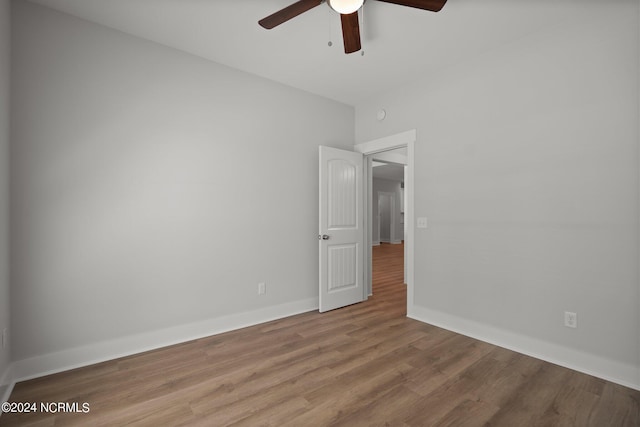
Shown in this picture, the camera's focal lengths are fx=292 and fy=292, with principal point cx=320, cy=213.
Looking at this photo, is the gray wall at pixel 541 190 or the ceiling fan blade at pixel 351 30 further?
the gray wall at pixel 541 190

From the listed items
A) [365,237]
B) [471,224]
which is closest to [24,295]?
[365,237]

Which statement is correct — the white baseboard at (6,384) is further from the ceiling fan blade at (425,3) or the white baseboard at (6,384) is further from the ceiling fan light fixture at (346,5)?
the ceiling fan blade at (425,3)

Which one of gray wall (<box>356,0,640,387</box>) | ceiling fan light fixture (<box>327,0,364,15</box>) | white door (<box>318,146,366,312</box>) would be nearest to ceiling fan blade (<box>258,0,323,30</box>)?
ceiling fan light fixture (<box>327,0,364,15</box>)

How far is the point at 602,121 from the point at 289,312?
133 inches

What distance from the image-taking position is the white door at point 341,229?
3643 mm

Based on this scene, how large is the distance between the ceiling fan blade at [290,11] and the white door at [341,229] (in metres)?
1.70

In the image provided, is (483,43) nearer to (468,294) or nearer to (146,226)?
(468,294)

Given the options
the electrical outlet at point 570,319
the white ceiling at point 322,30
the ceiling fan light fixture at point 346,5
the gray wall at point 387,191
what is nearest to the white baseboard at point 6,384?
the white ceiling at point 322,30

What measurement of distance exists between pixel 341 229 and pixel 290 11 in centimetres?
247

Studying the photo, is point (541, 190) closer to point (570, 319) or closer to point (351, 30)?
point (570, 319)

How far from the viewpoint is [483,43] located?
2.68 metres

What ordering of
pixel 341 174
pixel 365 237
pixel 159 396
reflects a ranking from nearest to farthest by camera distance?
1. pixel 159 396
2. pixel 341 174
3. pixel 365 237

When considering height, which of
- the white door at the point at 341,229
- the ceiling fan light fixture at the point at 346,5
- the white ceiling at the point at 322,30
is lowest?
the white door at the point at 341,229

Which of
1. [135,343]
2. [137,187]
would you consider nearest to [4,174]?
[137,187]
